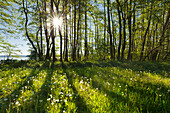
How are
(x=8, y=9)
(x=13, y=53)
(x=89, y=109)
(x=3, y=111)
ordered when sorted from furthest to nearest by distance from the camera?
(x=13, y=53) → (x=8, y=9) → (x=89, y=109) → (x=3, y=111)

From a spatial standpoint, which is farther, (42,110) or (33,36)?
(33,36)

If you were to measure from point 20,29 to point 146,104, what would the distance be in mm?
21935

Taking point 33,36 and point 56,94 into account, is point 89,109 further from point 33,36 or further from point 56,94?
point 33,36

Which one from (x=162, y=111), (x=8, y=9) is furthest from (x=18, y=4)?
(x=162, y=111)

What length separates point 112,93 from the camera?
3.64 metres

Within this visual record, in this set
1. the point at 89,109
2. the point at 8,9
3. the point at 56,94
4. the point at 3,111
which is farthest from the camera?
the point at 8,9

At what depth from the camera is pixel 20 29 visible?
18453 millimetres

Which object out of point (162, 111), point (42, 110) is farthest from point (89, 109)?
point (162, 111)

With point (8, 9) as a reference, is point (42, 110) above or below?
below

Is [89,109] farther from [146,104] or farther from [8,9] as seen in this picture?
[8,9]

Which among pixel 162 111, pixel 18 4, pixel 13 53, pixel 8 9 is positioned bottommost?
pixel 162 111

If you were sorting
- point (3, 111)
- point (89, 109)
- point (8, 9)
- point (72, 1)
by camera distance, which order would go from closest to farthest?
point (3, 111), point (89, 109), point (72, 1), point (8, 9)

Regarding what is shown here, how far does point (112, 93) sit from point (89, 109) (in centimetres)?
136

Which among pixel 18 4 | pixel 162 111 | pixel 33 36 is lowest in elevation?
pixel 162 111
